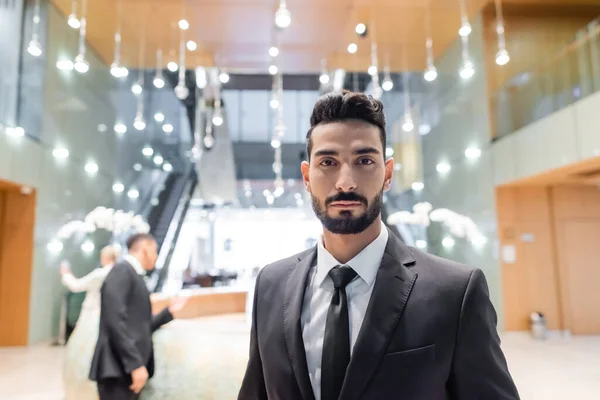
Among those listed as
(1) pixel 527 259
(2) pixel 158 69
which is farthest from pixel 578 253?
(2) pixel 158 69

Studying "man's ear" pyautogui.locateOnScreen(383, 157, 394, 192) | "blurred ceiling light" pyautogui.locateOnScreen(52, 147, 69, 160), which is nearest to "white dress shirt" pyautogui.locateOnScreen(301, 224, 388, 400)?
"man's ear" pyautogui.locateOnScreen(383, 157, 394, 192)

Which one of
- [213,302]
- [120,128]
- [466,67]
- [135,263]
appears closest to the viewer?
[135,263]

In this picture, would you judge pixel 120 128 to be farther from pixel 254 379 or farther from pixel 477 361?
pixel 477 361

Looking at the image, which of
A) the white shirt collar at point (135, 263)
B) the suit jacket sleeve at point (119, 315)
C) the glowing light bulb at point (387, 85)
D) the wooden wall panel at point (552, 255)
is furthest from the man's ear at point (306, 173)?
the glowing light bulb at point (387, 85)

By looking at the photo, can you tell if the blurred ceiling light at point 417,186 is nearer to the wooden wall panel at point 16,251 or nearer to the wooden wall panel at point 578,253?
the wooden wall panel at point 578,253

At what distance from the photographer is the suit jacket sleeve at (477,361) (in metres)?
0.83

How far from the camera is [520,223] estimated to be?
7852 millimetres

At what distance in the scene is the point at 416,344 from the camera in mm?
845

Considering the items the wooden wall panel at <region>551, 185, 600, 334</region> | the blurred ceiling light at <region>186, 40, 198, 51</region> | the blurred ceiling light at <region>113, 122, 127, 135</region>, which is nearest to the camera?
the wooden wall panel at <region>551, 185, 600, 334</region>

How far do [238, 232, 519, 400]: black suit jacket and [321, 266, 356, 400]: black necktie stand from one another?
0.04 meters

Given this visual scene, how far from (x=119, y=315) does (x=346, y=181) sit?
1.96m

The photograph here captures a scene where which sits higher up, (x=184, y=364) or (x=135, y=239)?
(x=135, y=239)

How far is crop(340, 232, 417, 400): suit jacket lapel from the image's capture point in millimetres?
821

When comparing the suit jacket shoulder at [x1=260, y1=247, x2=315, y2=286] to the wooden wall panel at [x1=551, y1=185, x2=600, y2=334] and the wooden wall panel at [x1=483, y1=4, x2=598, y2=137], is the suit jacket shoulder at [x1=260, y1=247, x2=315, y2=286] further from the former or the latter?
the wooden wall panel at [x1=551, y1=185, x2=600, y2=334]
